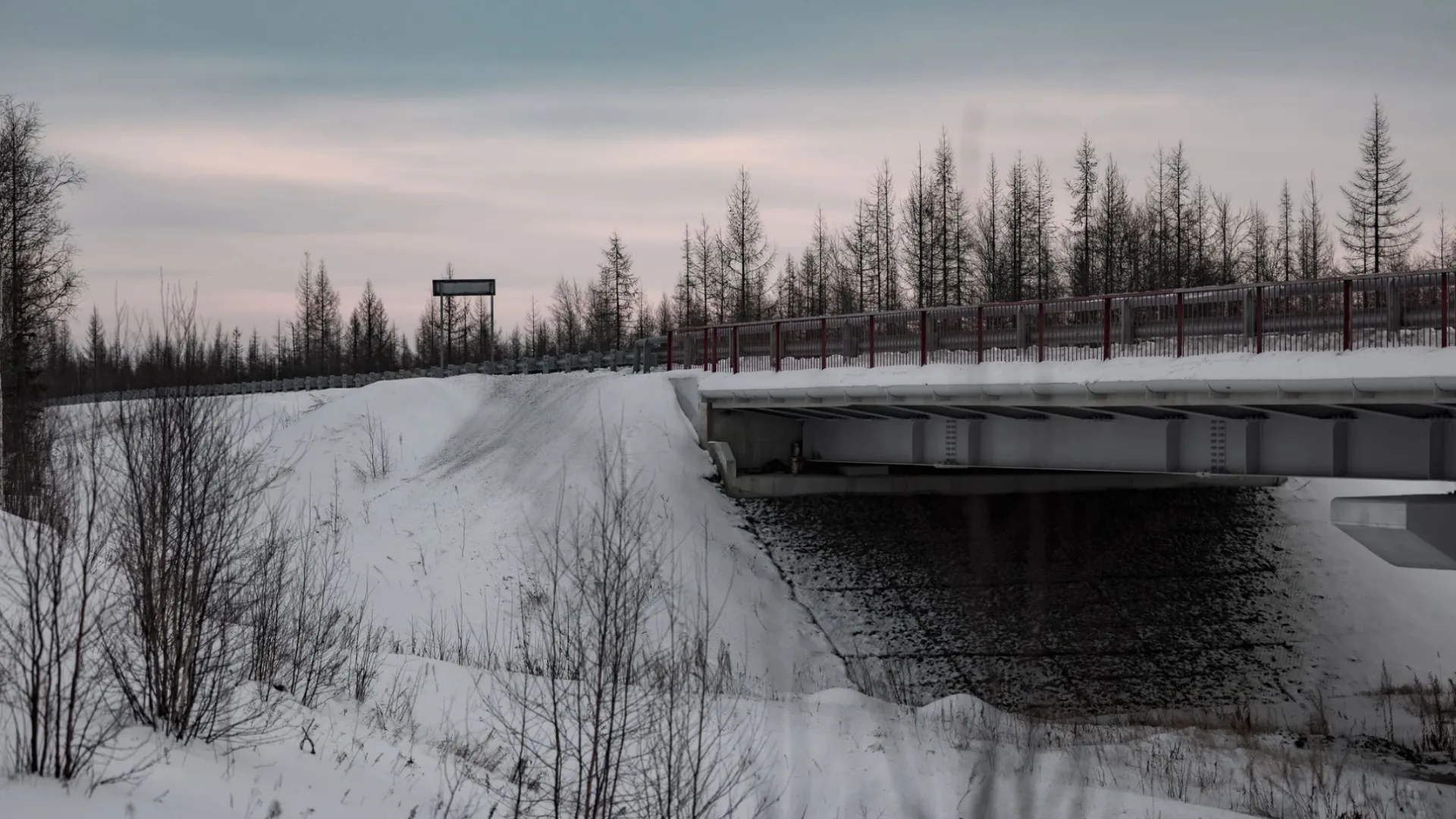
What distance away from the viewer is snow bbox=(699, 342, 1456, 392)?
17.9m

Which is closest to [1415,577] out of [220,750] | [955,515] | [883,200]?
[955,515]

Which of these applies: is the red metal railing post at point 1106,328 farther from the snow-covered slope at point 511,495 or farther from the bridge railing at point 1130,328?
the snow-covered slope at point 511,495

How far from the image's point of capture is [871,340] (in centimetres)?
2717

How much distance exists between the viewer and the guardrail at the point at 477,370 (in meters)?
14.9

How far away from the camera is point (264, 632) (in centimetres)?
1465

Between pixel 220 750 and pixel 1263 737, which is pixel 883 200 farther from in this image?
pixel 220 750

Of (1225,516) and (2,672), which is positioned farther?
(1225,516)

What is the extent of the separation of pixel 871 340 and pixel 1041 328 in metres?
5.11

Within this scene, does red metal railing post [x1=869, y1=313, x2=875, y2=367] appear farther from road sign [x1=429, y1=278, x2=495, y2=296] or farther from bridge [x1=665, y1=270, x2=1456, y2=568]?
road sign [x1=429, y1=278, x2=495, y2=296]

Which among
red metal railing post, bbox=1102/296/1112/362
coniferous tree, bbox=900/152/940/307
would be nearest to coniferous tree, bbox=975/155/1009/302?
coniferous tree, bbox=900/152/940/307

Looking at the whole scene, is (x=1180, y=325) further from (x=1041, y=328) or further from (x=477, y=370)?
(x=477, y=370)

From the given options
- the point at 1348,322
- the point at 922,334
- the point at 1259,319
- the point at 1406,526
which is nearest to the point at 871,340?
the point at 922,334

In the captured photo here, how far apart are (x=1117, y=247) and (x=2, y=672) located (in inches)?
2465

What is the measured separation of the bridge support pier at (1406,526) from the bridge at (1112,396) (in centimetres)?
3
